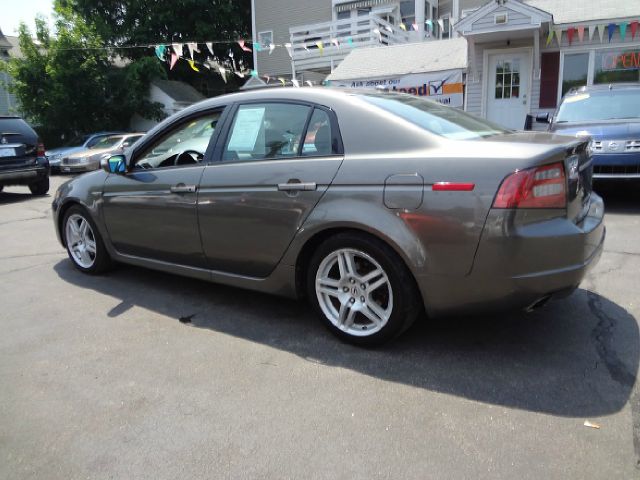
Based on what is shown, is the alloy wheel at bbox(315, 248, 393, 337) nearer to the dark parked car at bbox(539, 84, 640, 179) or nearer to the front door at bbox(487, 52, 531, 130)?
the dark parked car at bbox(539, 84, 640, 179)

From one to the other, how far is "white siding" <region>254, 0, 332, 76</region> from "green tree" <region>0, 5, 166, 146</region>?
486cm

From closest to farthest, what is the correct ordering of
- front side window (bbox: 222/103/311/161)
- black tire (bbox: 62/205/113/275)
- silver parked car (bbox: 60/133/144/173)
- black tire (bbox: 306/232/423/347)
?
1. black tire (bbox: 306/232/423/347)
2. front side window (bbox: 222/103/311/161)
3. black tire (bbox: 62/205/113/275)
4. silver parked car (bbox: 60/133/144/173)

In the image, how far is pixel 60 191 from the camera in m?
4.99

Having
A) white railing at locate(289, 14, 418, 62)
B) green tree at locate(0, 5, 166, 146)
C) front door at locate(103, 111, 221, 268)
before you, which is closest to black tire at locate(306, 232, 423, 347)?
front door at locate(103, 111, 221, 268)

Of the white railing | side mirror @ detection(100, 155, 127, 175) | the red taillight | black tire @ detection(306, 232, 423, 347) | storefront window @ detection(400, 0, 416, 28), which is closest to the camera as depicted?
the red taillight

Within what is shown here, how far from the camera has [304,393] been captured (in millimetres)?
2725

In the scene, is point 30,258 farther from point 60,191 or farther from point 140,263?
point 140,263

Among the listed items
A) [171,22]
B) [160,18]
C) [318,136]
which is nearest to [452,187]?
[318,136]

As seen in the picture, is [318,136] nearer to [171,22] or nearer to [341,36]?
[341,36]

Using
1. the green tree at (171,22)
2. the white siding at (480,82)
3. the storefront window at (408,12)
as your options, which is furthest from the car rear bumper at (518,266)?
the green tree at (171,22)

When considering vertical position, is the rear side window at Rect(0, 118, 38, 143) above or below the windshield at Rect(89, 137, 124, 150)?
Answer: above

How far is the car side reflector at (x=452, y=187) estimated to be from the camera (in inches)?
104

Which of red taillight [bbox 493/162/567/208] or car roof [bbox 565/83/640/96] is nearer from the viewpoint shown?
red taillight [bbox 493/162/567/208]

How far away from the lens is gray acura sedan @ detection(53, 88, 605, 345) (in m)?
2.63
